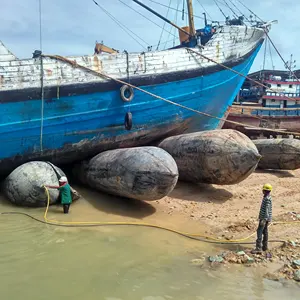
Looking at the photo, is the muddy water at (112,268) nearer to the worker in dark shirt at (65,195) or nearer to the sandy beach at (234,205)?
the worker in dark shirt at (65,195)

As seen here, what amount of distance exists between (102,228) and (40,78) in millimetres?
4037

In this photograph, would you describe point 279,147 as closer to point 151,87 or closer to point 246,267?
point 151,87

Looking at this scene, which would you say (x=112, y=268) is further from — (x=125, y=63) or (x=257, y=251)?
(x=125, y=63)

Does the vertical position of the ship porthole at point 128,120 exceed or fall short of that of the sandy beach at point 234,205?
it exceeds it

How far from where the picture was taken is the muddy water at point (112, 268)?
166 inches

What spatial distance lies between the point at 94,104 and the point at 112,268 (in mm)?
5172

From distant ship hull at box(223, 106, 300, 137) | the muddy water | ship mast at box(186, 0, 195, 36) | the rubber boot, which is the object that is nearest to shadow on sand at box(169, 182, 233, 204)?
the muddy water

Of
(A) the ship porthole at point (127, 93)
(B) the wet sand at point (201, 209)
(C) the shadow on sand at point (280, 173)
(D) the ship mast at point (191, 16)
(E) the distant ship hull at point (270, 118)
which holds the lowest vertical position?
(B) the wet sand at point (201, 209)

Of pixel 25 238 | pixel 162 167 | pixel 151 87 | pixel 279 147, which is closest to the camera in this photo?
pixel 25 238

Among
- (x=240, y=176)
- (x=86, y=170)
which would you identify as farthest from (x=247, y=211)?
(x=86, y=170)

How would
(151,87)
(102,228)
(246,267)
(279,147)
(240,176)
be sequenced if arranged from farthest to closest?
(279,147) → (151,87) → (240,176) → (102,228) → (246,267)

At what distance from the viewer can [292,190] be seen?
9383 mm

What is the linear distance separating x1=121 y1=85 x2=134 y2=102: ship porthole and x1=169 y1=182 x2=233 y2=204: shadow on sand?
2.66 meters

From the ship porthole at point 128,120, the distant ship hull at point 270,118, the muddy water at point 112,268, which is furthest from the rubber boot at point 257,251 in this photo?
the distant ship hull at point 270,118
